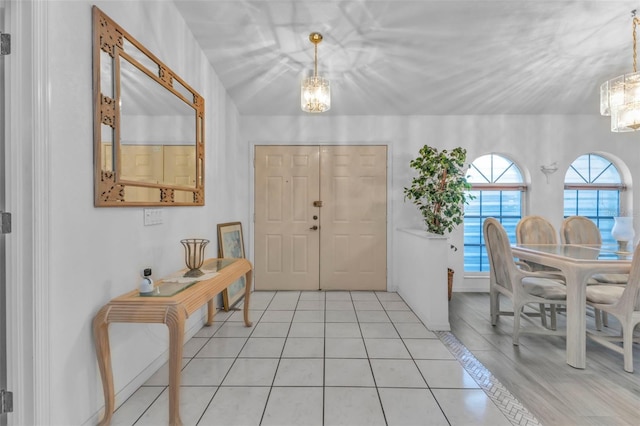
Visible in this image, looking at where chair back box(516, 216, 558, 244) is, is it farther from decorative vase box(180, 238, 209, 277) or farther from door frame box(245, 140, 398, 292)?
decorative vase box(180, 238, 209, 277)

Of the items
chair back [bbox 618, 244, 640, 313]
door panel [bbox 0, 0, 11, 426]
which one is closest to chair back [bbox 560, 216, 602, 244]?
chair back [bbox 618, 244, 640, 313]

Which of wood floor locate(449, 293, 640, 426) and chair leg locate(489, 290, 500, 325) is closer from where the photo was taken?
wood floor locate(449, 293, 640, 426)

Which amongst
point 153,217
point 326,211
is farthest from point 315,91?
point 326,211

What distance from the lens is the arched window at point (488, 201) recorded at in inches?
173

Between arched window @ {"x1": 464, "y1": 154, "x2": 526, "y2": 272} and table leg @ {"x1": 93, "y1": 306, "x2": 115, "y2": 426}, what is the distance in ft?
14.1

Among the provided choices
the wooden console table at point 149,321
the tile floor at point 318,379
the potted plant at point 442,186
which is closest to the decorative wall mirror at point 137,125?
the wooden console table at point 149,321

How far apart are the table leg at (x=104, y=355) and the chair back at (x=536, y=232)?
3.86 meters

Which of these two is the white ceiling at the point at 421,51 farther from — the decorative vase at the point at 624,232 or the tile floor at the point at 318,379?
the tile floor at the point at 318,379

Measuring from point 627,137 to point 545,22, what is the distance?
2994 mm

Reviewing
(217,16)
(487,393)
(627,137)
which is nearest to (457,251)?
(487,393)

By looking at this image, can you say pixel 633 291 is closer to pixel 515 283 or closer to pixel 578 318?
pixel 578 318

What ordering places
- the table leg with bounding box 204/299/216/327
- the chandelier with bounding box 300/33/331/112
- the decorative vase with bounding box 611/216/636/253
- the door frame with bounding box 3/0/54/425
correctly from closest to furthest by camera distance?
the door frame with bounding box 3/0/54/425
the chandelier with bounding box 300/33/331/112
the decorative vase with bounding box 611/216/636/253
the table leg with bounding box 204/299/216/327

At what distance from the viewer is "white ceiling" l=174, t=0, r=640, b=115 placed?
2455 millimetres

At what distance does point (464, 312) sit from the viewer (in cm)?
342
